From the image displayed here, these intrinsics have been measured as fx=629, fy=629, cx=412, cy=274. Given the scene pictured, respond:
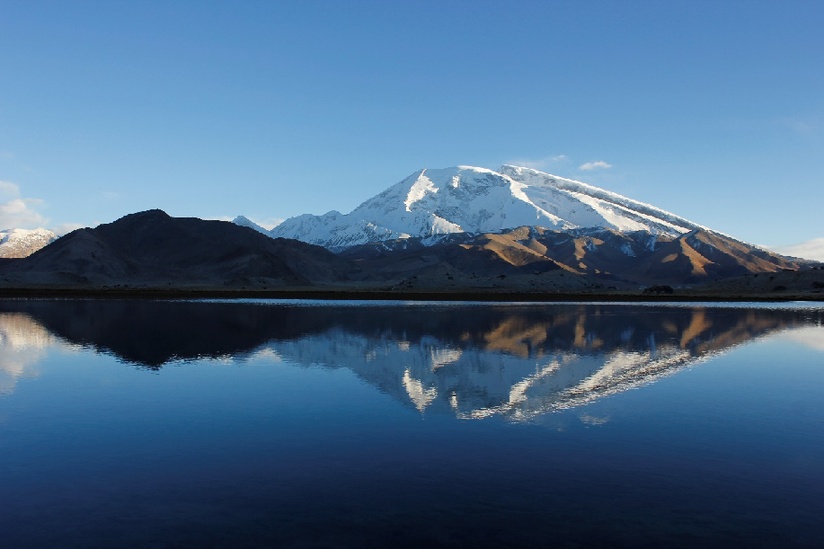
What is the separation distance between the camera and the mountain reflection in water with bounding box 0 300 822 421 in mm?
28219

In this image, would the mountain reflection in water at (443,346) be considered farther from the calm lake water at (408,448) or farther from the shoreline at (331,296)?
the shoreline at (331,296)

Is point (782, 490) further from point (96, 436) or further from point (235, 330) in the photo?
point (235, 330)

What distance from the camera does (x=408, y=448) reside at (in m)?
18.5

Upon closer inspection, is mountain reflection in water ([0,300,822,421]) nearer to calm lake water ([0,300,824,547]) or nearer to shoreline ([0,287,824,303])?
calm lake water ([0,300,824,547])

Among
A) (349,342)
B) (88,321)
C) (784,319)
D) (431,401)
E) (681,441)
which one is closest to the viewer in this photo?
(681,441)

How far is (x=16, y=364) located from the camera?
34.1 meters

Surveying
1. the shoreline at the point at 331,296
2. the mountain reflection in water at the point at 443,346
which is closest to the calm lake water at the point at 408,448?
the mountain reflection in water at the point at 443,346

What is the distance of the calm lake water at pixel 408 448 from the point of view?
41.8 ft

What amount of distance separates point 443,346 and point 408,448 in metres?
26.0

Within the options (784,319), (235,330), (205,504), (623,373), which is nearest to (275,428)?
(205,504)

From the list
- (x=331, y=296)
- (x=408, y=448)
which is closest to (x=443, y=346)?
(x=408, y=448)

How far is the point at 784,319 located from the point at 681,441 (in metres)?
68.8

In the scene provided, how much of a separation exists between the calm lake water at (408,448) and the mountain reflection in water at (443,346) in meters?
0.35

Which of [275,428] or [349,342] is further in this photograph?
[349,342]
